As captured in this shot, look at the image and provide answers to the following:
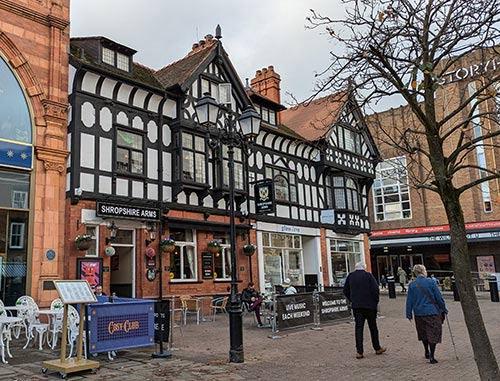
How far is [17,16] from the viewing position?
1356 cm

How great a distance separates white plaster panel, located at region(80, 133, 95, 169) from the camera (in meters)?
14.7

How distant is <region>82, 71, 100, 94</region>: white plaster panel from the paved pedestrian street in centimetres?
814

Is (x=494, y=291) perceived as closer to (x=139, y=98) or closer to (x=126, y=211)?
(x=126, y=211)

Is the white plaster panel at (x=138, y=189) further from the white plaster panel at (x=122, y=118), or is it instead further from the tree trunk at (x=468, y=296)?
the tree trunk at (x=468, y=296)

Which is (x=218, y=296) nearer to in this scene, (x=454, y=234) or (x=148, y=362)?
(x=148, y=362)

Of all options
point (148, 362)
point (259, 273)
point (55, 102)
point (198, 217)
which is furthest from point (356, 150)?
point (148, 362)

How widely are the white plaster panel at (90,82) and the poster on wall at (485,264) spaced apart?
30.2 metres

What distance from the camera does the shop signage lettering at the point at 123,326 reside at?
28.8 feet

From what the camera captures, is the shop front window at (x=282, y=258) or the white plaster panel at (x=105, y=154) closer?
the white plaster panel at (x=105, y=154)

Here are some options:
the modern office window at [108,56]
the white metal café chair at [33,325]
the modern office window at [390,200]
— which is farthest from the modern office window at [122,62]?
the modern office window at [390,200]

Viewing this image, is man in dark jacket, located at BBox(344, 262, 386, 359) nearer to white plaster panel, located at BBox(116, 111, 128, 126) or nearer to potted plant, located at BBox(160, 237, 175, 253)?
potted plant, located at BBox(160, 237, 175, 253)

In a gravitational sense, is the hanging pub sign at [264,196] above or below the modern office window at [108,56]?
below

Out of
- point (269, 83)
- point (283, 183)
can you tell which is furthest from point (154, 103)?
point (269, 83)

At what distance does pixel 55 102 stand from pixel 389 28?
1059cm
